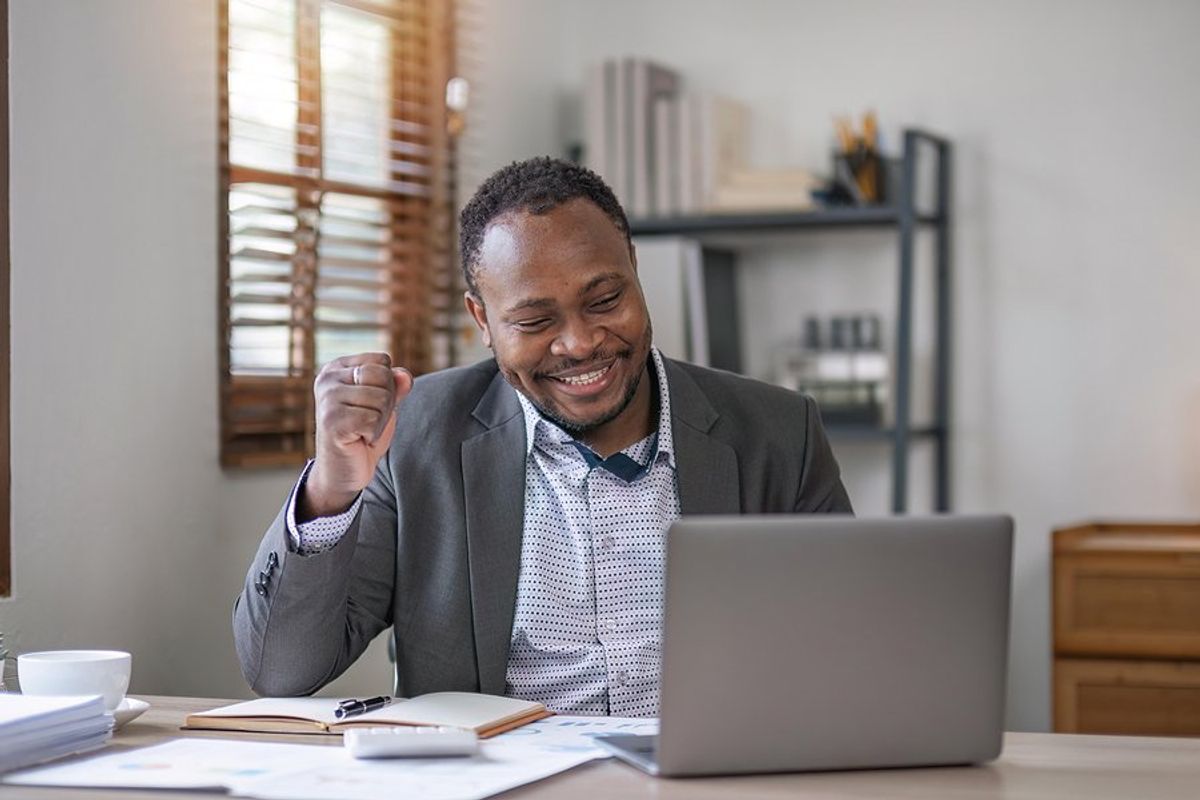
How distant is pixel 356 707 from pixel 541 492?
19.5 inches

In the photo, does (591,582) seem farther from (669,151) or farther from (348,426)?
(669,151)

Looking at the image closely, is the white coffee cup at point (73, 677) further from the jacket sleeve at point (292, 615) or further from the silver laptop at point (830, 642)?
the silver laptop at point (830, 642)

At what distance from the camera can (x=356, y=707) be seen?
1666 mm

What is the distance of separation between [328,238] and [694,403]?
1.16 m

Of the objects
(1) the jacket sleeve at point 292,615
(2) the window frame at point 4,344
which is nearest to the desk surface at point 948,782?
(1) the jacket sleeve at point 292,615

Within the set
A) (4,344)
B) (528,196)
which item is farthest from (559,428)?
(4,344)

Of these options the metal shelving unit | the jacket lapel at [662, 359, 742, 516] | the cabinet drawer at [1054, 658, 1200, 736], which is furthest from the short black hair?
the cabinet drawer at [1054, 658, 1200, 736]

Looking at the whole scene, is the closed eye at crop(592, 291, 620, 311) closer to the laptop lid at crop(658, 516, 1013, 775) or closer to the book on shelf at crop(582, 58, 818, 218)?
the laptop lid at crop(658, 516, 1013, 775)

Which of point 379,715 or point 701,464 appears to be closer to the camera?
point 379,715

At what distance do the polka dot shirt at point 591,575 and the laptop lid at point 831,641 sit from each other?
584mm

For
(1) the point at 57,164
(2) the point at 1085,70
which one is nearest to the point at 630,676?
(1) the point at 57,164

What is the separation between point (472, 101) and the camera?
355 centimetres

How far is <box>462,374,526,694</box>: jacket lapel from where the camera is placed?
1978mm

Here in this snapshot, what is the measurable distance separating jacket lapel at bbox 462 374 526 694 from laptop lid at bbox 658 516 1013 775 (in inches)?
24.0
